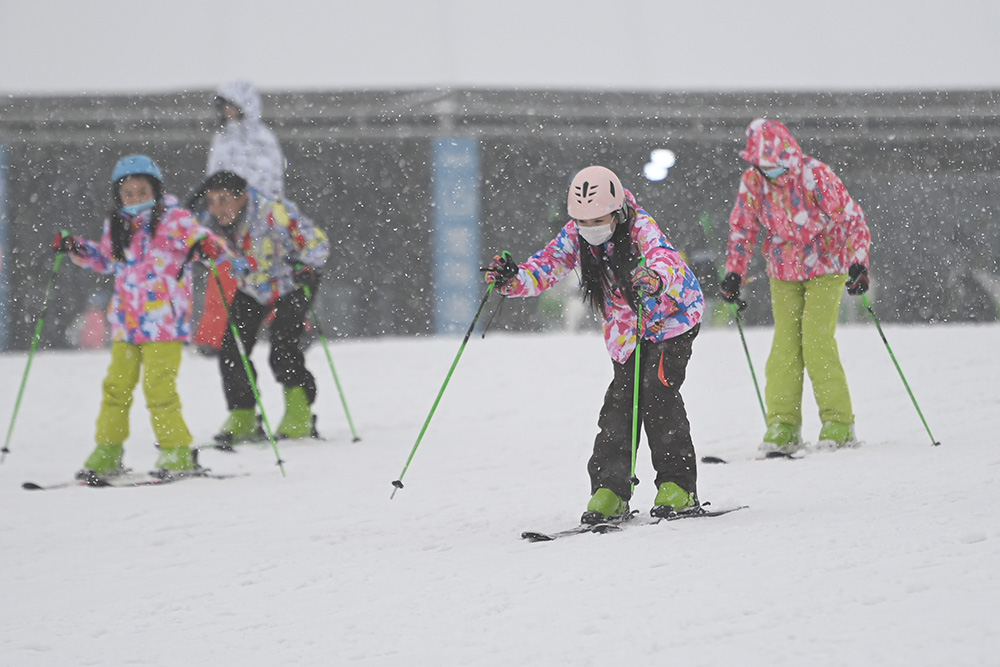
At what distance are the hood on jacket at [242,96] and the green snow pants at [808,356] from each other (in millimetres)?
4172

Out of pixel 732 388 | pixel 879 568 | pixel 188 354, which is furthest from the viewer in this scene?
pixel 188 354

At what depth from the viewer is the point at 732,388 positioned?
921cm

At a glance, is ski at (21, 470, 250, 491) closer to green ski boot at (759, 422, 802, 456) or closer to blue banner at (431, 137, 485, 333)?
green ski boot at (759, 422, 802, 456)

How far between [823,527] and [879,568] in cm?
63

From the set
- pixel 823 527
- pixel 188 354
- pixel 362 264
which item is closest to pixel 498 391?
pixel 188 354

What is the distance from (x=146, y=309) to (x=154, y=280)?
0.50ft

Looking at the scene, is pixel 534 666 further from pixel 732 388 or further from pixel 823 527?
pixel 732 388

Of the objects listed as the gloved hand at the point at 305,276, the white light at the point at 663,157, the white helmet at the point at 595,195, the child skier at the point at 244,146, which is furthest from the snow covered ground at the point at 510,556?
the white light at the point at 663,157

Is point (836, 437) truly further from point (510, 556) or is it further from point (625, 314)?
point (510, 556)

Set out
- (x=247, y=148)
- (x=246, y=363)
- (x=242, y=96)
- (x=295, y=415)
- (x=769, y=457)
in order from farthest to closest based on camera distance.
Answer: (x=247, y=148)
(x=242, y=96)
(x=295, y=415)
(x=246, y=363)
(x=769, y=457)

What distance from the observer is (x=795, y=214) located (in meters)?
6.17

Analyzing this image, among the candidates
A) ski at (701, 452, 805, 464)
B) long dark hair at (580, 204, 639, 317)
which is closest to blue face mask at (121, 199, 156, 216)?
long dark hair at (580, 204, 639, 317)

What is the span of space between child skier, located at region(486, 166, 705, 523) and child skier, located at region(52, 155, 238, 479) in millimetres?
2484

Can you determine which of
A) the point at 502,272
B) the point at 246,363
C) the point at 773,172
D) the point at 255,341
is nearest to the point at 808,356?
the point at 773,172
